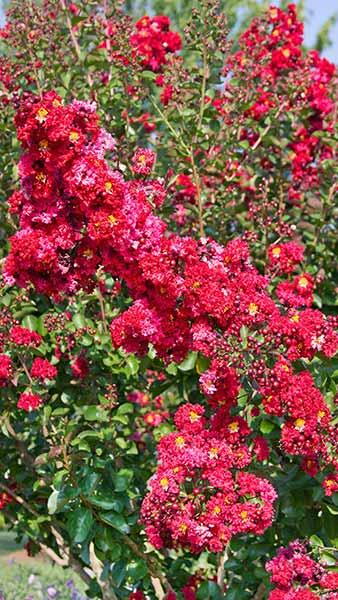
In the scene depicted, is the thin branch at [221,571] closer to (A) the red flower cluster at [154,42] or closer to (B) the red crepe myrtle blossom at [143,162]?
(B) the red crepe myrtle blossom at [143,162]

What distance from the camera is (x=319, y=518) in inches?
106

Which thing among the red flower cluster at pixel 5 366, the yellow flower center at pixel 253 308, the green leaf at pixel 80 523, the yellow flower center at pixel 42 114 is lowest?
the green leaf at pixel 80 523

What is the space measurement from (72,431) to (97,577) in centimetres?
88

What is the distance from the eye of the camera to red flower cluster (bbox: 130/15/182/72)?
383 centimetres

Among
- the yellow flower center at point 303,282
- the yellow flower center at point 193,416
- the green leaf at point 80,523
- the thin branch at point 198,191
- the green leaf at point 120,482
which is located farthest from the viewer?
the thin branch at point 198,191

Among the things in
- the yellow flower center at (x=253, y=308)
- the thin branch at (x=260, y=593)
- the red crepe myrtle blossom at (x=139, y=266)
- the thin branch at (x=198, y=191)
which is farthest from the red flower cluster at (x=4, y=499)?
the yellow flower center at (x=253, y=308)

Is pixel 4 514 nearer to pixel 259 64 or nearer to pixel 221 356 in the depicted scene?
pixel 221 356

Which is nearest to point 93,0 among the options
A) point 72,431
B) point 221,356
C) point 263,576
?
point 72,431

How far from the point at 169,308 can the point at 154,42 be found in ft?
6.40

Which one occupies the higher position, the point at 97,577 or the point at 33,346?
the point at 33,346

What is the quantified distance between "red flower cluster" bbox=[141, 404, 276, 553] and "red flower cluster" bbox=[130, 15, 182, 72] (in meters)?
2.05

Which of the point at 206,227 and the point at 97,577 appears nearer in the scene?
the point at 97,577

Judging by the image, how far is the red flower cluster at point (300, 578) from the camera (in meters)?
2.23

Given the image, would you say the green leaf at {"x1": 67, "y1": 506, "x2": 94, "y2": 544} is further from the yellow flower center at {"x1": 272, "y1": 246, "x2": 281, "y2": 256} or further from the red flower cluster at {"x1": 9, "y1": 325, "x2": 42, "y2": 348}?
the yellow flower center at {"x1": 272, "y1": 246, "x2": 281, "y2": 256}
